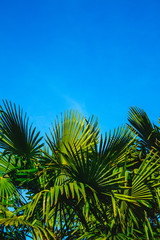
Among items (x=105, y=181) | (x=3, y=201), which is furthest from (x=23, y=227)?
(x=105, y=181)

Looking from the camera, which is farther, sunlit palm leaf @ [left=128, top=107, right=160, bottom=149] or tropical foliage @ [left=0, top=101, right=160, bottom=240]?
sunlit palm leaf @ [left=128, top=107, right=160, bottom=149]

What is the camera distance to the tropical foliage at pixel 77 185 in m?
3.22

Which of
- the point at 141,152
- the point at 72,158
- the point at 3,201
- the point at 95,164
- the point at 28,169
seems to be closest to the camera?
the point at 95,164

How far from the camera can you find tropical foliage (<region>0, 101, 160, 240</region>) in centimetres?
322

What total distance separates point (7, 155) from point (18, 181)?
0.50 meters

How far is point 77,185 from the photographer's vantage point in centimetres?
325

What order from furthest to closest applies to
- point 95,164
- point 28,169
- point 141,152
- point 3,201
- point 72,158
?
point 141,152 → point 28,169 → point 3,201 → point 72,158 → point 95,164

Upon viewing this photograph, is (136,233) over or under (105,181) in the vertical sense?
under

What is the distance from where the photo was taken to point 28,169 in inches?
165

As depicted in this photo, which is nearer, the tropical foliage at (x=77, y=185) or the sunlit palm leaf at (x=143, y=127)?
the tropical foliage at (x=77, y=185)

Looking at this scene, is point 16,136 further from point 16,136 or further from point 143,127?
point 143,127

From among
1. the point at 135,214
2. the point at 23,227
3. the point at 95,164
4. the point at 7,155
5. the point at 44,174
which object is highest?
the point at 7,155

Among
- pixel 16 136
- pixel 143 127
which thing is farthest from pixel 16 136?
pixel 143 127

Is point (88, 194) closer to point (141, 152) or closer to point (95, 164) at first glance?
point (95, 164)
